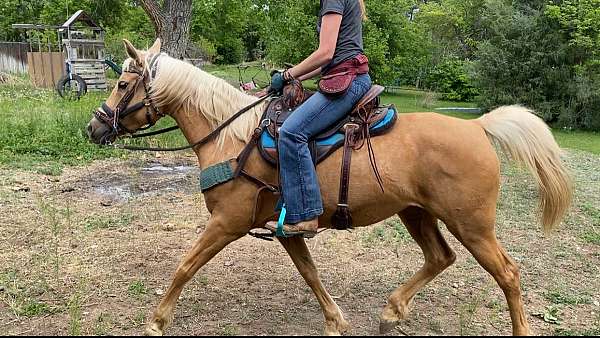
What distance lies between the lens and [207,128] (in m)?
4.01

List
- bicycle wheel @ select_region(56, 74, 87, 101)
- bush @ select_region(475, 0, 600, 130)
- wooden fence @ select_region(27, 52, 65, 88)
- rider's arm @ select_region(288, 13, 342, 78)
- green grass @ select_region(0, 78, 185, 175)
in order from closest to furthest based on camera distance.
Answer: rider's arm @ select_region(288, 13, 342, 78), green grass @ select_region(0, 78, 185, 175), bicycle wheel @ select_region(56, 74, 87, 101), bush @ select_region(475, 0, 600, 130), wooden fence @ select_region(27, 52, 65, 88)

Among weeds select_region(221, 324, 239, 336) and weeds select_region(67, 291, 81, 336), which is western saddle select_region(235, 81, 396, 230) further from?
weeds select_region(67, 291, 81, 336)

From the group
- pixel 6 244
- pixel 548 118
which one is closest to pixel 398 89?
pixel 548 118

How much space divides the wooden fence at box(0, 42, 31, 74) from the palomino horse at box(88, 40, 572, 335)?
86.9 ft

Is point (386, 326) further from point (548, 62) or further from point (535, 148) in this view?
point (548, 62)

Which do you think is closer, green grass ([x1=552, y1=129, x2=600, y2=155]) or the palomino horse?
the palomino horse

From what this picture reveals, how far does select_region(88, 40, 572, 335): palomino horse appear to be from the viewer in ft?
12.0

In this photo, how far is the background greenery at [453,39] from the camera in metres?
18.5

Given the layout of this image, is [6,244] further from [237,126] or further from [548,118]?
[548,118]

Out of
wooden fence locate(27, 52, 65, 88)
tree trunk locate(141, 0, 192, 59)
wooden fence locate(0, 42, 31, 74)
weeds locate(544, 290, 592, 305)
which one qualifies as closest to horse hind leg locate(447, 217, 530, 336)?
weeds locate(544, 290, 592, 305)

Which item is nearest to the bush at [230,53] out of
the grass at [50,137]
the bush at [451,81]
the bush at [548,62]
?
the bush at [451,81]

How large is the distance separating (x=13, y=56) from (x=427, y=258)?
2830 cm

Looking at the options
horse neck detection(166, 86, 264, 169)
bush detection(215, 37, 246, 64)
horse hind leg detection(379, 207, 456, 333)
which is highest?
horse neck detection(166, 86, 264, 169)

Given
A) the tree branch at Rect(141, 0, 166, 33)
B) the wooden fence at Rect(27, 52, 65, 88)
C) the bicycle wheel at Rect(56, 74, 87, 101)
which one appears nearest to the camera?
the tree branch at Rect(141, 0, 166, 33)
